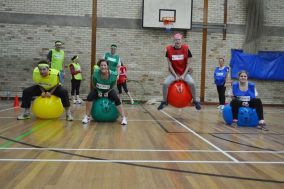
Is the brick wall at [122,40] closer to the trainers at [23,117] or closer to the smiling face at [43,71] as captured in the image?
the trainers at [23,117]

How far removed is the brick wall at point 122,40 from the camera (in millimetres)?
12609

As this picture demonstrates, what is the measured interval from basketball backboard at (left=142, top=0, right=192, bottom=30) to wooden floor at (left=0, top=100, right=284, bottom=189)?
6991 mm

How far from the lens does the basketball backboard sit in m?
12.8

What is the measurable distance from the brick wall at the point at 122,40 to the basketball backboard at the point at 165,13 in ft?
0.84

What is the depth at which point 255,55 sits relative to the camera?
522 inches

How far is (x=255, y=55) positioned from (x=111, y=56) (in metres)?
6.23

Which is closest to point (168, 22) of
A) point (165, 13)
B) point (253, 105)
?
point (165, 13)

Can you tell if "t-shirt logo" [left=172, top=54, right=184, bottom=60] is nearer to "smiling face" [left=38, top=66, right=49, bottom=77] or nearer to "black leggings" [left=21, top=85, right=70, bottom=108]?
"black leggings" [left=21, top=85, right=70, bottom=108]

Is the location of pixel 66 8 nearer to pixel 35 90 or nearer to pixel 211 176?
pixel 35 90

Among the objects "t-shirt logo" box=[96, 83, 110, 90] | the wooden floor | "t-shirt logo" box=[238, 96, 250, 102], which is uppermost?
"t-shirt logo" box=[96, 83, 110, 90]

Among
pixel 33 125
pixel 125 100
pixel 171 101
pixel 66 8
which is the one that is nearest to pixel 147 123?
pixel 171 101

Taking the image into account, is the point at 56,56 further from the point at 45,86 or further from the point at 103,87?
the point at 103,87

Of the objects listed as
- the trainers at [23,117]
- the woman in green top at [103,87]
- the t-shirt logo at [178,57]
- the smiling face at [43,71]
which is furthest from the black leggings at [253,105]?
the trainers at [23,117]

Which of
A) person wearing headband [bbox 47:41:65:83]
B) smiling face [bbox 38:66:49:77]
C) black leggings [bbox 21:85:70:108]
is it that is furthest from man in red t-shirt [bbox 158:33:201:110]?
person wearing headband [bbox 47:41:65:83]
